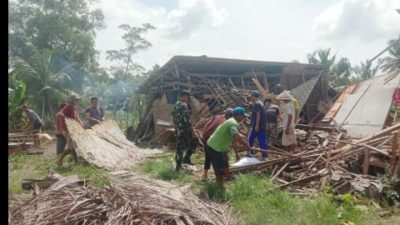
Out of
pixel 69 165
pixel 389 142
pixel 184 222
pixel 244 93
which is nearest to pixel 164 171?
pixel 69 165

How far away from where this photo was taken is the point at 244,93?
14383mm

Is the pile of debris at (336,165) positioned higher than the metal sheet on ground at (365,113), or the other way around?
the metal sheet on ground at (365,113)

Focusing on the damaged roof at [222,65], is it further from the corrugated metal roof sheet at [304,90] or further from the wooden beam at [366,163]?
the wooden beam at [366,163]

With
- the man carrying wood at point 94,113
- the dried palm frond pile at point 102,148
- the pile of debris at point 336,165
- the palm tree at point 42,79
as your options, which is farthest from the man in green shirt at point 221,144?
the palm tree at point 42,79

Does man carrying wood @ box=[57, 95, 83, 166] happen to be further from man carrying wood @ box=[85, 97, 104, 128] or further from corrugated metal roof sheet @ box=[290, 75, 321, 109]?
corrugated metal roof sheet @ box=[290, 75, 321, 109]

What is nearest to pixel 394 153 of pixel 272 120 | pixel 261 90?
pixel 272 120

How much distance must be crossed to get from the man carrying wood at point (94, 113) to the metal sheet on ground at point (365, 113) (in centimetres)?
761

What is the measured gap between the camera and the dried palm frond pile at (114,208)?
4043 millimetres

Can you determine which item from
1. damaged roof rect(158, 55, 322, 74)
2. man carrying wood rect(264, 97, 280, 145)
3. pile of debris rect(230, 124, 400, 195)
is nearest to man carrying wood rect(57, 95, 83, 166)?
pile of debris rect(230, 124, 400, 195)

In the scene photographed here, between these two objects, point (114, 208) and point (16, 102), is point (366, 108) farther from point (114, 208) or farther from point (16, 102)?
point (16, 102)

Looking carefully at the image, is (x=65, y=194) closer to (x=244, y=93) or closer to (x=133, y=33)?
(x=244, y=93)

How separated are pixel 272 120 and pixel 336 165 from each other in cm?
295

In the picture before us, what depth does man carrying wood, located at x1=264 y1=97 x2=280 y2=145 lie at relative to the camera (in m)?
9.61

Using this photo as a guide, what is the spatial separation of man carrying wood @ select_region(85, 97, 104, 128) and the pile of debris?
5470mm
